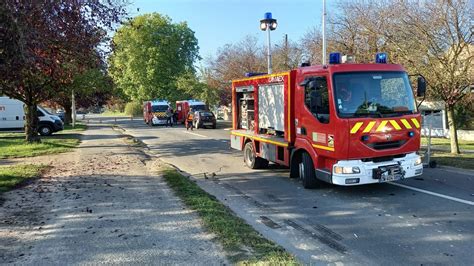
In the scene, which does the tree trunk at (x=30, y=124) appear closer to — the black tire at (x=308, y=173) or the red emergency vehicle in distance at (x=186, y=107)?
the black tire at (x=308, y=173)

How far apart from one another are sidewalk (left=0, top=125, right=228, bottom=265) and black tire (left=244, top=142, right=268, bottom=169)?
3.16m

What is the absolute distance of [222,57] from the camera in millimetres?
47312

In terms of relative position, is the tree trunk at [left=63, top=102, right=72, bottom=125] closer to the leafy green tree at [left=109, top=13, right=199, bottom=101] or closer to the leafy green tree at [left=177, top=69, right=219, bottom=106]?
the leafy green tree at [left=177, top=69, right=219, bottom=106]

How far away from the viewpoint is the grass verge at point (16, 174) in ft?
31.7

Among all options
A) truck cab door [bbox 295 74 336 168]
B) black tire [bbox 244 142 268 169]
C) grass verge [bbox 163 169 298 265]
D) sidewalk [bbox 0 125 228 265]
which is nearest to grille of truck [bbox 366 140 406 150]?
truck cab door [bbox 295 74 336 168]

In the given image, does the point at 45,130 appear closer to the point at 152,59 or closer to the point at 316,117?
the point at 316,117

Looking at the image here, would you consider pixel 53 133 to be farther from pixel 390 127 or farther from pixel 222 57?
pixel 390 127

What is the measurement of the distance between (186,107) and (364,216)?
36532 mm

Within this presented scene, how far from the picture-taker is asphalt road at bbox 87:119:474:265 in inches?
210

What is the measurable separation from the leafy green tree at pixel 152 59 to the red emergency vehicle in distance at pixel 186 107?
15433mm

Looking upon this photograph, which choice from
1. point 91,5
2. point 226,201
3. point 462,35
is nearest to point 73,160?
point 91,5

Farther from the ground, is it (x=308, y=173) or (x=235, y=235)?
(x=308, y=173)

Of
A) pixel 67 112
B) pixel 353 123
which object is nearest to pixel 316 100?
pixel 353 123

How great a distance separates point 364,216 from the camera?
277 inches
